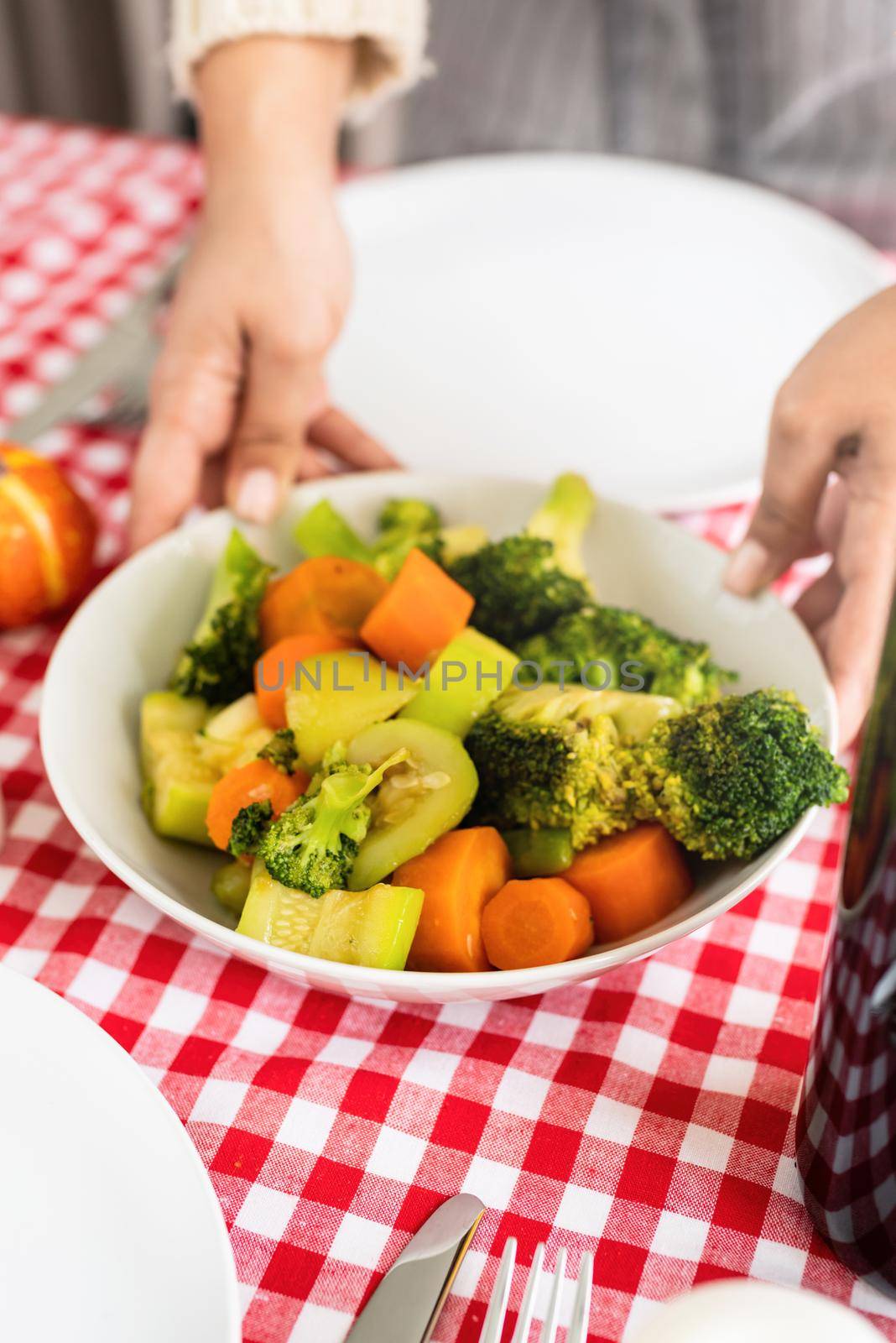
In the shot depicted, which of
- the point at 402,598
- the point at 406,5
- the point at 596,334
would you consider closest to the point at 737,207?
the point at 596,334

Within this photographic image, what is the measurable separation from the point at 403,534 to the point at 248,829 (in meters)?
0.42

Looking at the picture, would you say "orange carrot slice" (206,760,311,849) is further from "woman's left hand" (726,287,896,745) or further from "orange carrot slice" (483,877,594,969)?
"woman's left hand" (726,287,896,745)

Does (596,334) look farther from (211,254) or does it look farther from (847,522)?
(847,522)

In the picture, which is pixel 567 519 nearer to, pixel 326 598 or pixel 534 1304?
pixel 326 598

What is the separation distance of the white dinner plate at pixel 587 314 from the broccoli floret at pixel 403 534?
22 centimetres

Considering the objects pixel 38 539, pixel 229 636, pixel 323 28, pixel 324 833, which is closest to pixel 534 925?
pixel 324 833

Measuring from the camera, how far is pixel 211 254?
1.40 metres

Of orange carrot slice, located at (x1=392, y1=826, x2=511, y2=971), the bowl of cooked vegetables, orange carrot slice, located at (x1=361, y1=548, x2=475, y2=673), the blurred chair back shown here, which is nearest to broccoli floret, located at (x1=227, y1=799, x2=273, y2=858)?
the bowl of cooked vegetables

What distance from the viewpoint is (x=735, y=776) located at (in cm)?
85

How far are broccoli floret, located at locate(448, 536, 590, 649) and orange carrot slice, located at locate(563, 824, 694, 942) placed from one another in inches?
10.7

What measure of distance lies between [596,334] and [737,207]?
0.36 metres

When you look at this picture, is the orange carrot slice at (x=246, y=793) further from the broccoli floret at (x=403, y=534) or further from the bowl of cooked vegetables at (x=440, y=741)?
the broccoli floret at (x=403, y=534)

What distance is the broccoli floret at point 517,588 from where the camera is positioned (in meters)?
1.07

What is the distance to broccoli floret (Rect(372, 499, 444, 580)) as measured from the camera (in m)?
1.12
